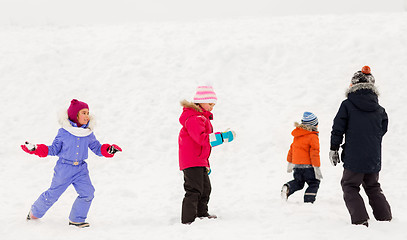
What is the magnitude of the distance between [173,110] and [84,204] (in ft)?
18.5

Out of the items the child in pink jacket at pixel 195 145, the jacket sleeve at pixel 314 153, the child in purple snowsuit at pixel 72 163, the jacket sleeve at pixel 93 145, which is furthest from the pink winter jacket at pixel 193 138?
the jacket sleeve at pixel 314 153

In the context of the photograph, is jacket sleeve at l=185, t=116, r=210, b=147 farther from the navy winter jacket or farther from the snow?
the navy winter jacket

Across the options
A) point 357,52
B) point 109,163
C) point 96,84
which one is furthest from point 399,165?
point 96,84

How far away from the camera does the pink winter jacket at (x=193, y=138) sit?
5.21 meters

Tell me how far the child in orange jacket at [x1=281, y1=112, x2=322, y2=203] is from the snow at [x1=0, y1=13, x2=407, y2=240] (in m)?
0.24

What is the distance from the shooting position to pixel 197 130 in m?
5.18

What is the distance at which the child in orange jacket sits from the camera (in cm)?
636

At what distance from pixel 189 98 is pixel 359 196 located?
6.85 metres

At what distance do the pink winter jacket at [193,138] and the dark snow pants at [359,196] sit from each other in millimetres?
1768

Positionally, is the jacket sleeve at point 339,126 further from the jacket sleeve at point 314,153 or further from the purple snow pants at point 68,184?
the purple snow pants at point 68,184

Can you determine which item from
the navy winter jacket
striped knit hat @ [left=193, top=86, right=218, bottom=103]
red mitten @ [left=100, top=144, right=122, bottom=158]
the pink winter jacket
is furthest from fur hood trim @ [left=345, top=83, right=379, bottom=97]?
red mitten @ [left=100, top=144, right=122, bottom=158]

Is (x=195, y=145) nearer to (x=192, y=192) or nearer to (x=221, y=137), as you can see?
(x=221, y=137)

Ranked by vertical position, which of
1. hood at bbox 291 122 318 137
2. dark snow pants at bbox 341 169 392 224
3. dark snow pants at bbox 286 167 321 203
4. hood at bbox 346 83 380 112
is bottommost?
dark snow pants at bbox 341 169 392 224

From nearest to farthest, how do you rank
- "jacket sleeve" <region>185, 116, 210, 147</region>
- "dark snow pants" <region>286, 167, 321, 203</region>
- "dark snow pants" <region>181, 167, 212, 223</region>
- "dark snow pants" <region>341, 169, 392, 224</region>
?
"dark snow pants" <region>341, 169, 392, 224</region> → "jacket sleeve" <region>185, 116, 210, 147</region> → "dark snow pants" <region>181, 167, 212, 223</region> → "dark snow pants" <region>286, 167, 321, 203</region>
